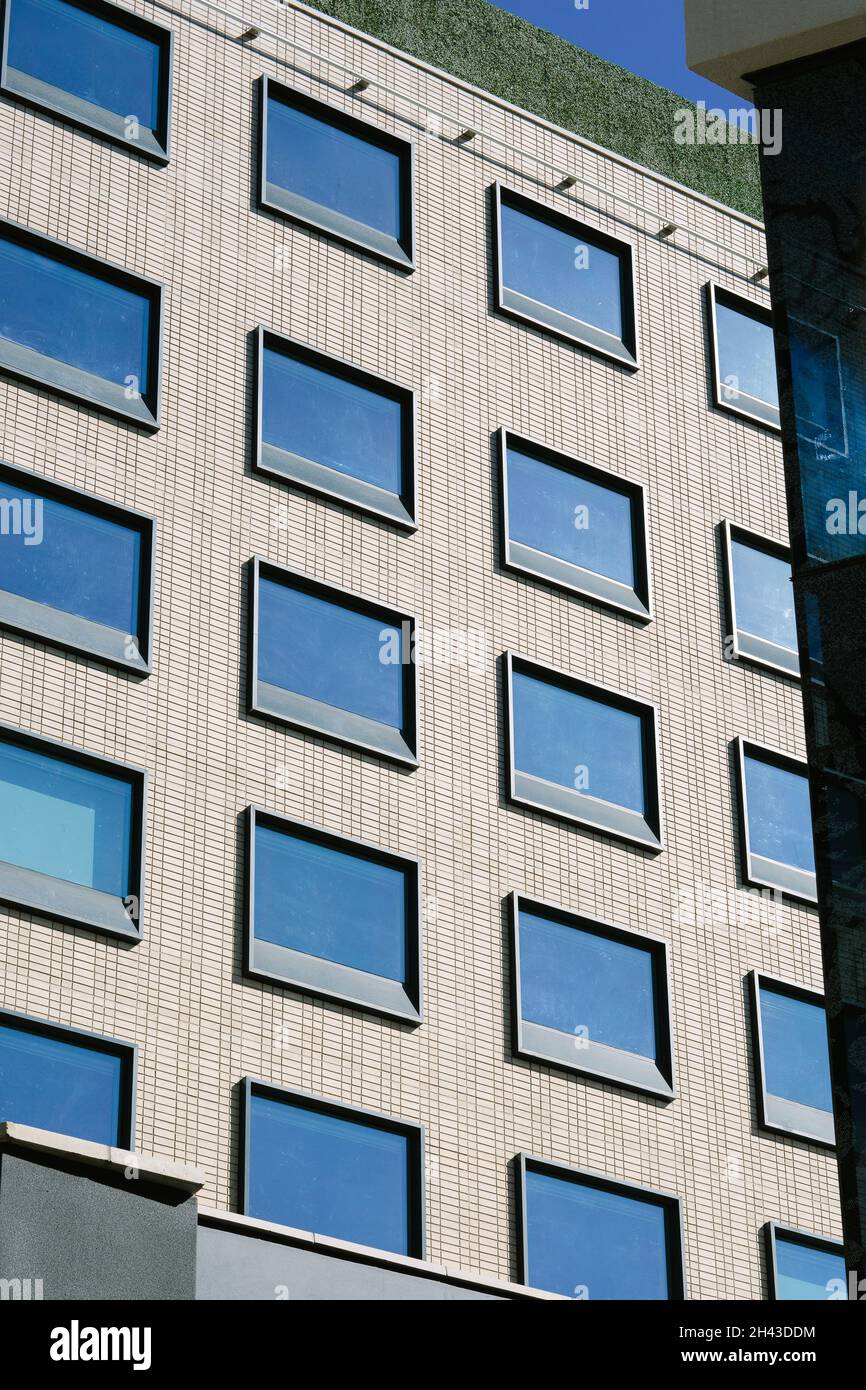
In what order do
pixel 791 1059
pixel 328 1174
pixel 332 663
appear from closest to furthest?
1. pixel 328 1174
2. pixel 332 663
3. pixel 791 1059

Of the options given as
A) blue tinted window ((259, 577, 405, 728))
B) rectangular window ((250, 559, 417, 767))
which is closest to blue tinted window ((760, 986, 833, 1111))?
rectangular window ((250, 559, 417, 767))

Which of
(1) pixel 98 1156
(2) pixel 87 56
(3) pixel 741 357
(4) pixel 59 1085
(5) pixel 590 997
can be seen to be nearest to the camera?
(1) pixel 98 1156

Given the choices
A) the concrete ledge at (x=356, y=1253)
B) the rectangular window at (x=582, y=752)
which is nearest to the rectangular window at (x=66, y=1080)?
the concrete ledge at (x=356, y=1253)

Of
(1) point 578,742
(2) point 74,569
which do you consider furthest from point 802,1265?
(2) point 74,569

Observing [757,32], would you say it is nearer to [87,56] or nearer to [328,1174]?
[328,1174]

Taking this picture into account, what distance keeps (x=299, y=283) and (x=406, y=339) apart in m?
1.34

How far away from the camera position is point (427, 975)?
22.1m

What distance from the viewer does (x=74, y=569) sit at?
21656 millimetres

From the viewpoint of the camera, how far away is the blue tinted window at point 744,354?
28.2 m

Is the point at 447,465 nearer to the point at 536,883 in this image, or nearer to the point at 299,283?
the point at 299,283

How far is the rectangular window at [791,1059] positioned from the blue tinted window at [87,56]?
11055 mm

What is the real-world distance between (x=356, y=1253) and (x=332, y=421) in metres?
10.4

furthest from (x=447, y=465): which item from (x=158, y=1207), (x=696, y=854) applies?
(x=158, y=1207)

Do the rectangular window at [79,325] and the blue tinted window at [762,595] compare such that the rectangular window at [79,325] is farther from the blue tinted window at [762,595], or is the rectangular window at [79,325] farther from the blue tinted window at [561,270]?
the blue tinted window at [762,595]
